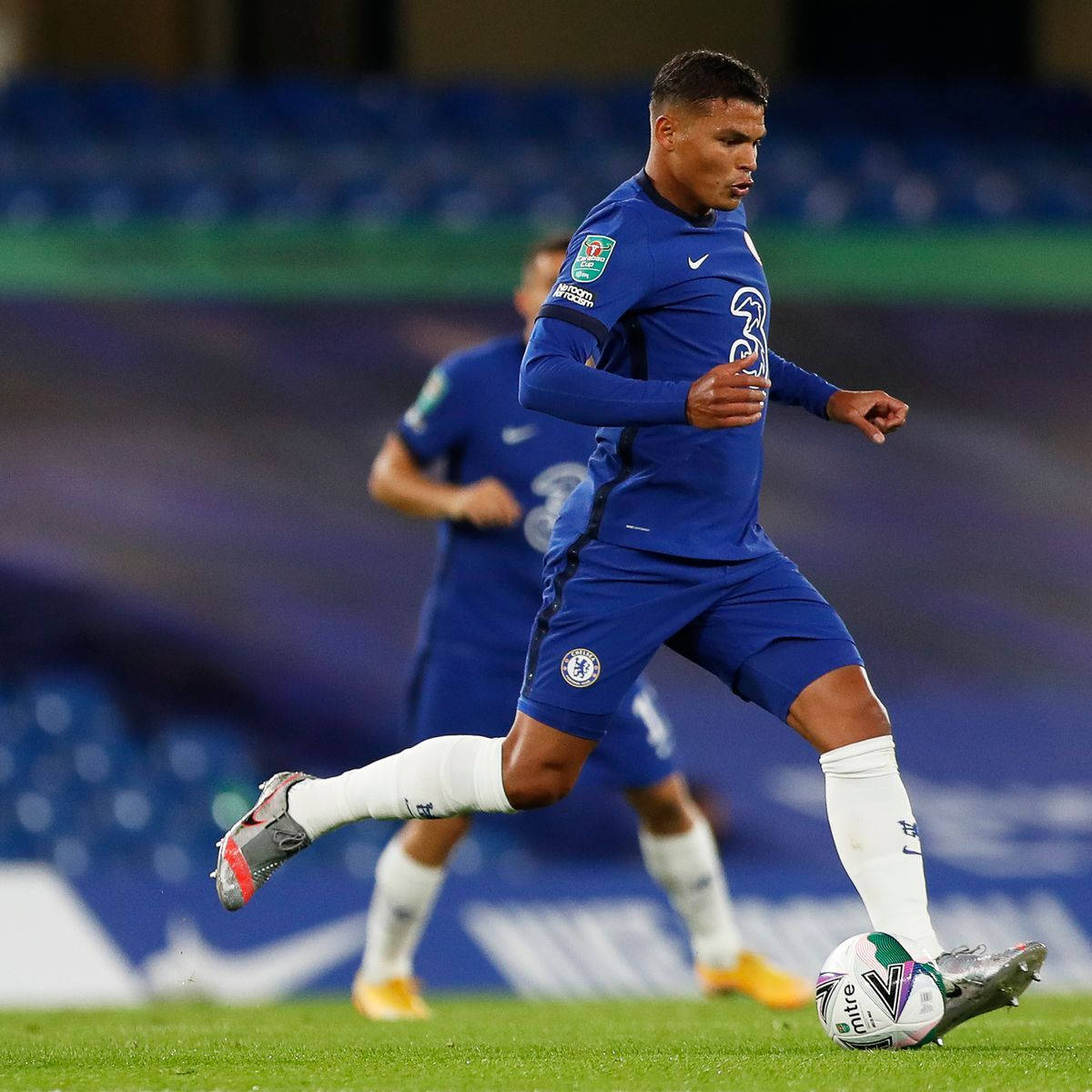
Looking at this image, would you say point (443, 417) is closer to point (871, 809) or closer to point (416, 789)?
point (416, 789)

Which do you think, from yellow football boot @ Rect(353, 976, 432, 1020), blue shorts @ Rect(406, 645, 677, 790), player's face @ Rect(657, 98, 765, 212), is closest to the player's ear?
player's face @ Rect(657, 98, 765, 212)

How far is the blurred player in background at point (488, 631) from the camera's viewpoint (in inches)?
214

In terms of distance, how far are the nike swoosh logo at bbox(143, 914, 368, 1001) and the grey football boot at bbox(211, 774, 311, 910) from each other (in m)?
3.04

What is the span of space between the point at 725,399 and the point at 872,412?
1.76 ft

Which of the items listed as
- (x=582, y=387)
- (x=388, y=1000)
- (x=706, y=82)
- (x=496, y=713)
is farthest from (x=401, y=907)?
(x=706, y=82)

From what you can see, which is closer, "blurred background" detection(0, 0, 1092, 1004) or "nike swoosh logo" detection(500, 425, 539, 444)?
"nike swoosh logo" detection(500, 425, 539, 444)

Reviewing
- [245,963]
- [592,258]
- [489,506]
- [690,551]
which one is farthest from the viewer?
[245,963]

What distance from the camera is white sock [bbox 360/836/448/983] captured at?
217 inches

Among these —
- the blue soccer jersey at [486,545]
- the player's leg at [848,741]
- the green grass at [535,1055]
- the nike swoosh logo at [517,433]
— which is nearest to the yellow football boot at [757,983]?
the green grass at [535,1055]

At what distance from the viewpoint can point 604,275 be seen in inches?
144

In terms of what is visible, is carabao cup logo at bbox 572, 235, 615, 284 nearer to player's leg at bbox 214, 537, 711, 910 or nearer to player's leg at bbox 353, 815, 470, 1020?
player's leg at bbox 214, 537, 711, 910

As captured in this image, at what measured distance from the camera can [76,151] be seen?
9484mm

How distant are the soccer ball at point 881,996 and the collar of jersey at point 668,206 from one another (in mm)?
1428

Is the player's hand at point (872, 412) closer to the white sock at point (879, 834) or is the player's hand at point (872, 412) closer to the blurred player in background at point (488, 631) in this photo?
the white sock at point (879, 834)
